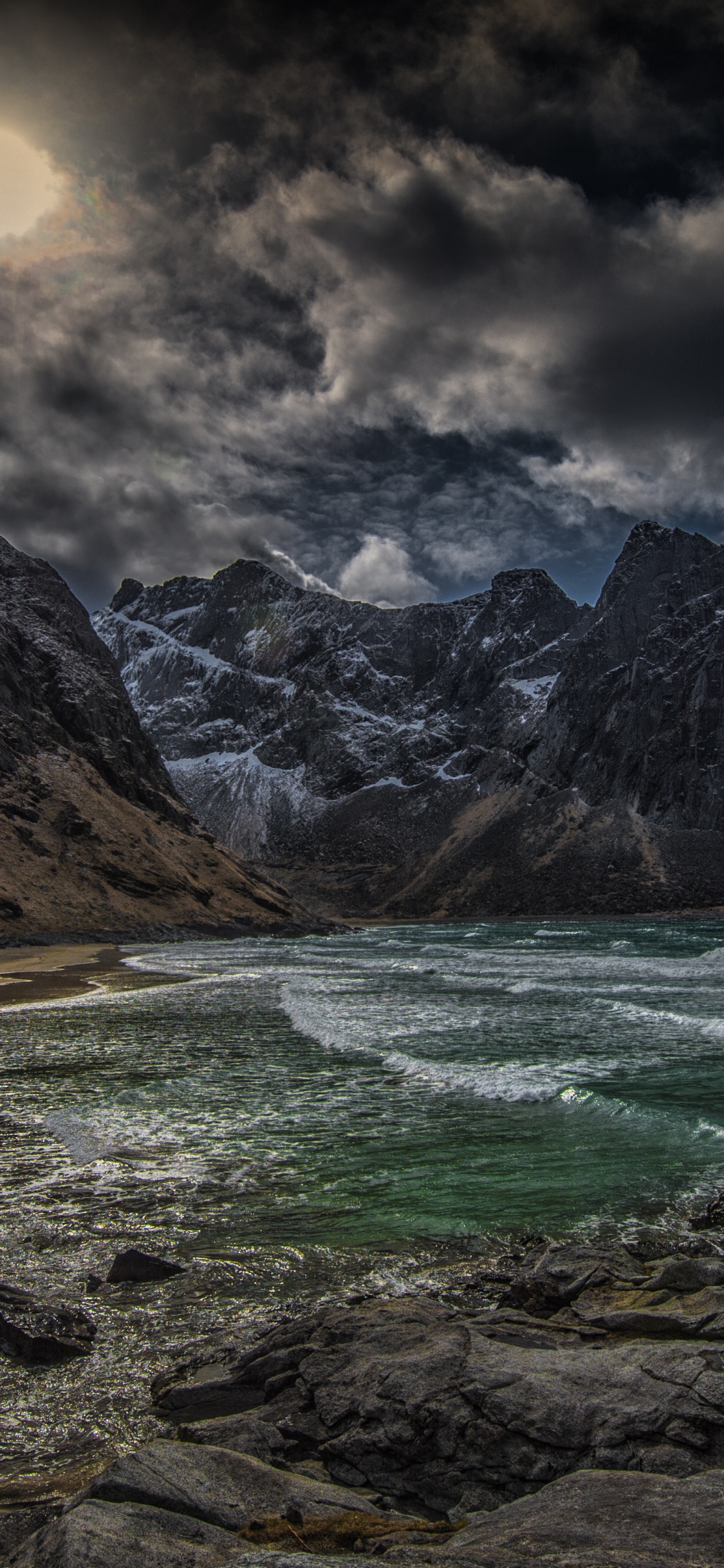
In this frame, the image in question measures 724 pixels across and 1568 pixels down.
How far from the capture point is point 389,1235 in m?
10.4

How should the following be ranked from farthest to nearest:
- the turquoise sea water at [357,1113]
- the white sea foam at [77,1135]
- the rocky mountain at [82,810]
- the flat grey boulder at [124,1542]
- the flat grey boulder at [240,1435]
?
the rocky mountain at [82,810] < the white sea foam at [77,1135] < the turquoise sea water at [357,1113] < the flat grey boulder at [240,1435] < the flat grey boulder at [124,1542]

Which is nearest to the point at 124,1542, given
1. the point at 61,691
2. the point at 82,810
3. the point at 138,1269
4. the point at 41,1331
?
the point at 41,1331

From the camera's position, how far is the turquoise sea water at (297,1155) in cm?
830

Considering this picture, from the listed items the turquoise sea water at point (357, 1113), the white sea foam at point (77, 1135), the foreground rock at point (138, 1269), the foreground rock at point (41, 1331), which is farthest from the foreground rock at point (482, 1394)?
the white sea foam at point (77, 1135)

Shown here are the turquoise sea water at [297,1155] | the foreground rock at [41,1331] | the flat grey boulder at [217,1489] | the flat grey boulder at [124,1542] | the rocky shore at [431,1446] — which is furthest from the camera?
the turquoise sea water at [297,1155]

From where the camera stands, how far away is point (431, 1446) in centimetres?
545

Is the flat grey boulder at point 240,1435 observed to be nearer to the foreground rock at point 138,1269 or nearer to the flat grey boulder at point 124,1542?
the flat grey boulder at point 124,1542

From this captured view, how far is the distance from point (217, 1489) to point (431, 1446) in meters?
1.54

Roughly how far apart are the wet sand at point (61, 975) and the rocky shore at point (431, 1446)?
32.5 metres

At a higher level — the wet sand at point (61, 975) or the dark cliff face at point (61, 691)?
the dark cliff face at point (61, 691)

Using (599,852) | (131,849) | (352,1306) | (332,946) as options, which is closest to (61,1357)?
(352,1306)

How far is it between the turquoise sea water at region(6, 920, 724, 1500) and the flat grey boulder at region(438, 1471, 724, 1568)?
3403 millimetres

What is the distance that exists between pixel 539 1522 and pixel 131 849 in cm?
10929

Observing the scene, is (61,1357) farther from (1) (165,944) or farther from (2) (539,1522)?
(1) (165,944)
